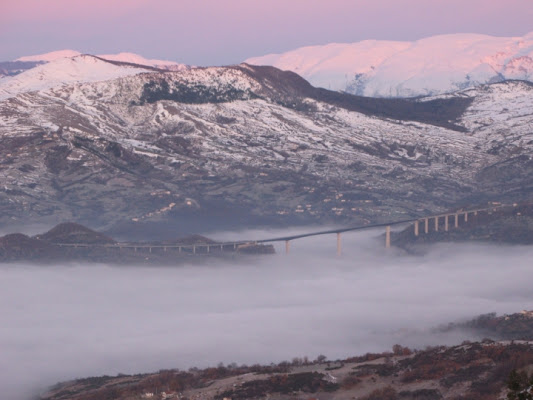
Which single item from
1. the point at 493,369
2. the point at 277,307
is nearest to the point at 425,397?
the point at 493,369

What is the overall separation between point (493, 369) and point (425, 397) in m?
5.04

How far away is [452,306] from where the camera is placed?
14100cm

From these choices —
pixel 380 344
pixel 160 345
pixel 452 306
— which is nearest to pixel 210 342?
pixel 160 345

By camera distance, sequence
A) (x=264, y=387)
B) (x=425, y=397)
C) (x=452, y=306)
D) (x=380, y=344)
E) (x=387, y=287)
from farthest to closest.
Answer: (x=387, y=287), (x=452, y=306), (x=380, y=344), (x=264, y=387), (x=425, y=397)

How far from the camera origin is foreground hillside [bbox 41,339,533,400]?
70000mm

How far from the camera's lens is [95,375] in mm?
104250

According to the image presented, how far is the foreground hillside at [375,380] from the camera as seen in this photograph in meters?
70.0

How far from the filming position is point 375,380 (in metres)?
74.5

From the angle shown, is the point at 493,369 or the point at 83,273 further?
the point at 83,273

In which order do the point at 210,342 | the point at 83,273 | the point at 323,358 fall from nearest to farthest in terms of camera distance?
the point at 323,358, the point at 210,342, the point at 83,273

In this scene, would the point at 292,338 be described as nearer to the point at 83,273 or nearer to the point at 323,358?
the point at 323,358

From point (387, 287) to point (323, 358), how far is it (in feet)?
257

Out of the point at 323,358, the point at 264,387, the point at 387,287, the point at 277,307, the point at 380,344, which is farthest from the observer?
the point at 387,287

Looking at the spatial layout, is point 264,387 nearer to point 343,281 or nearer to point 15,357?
point 15,357
